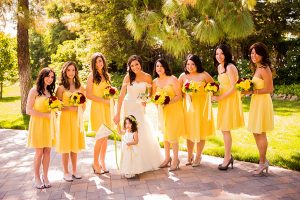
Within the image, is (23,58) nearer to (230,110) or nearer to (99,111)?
(99,111)

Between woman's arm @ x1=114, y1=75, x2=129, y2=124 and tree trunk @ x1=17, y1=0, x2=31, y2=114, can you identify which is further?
tree trunk @ x1=17, y1=0, x2=31, y2=114

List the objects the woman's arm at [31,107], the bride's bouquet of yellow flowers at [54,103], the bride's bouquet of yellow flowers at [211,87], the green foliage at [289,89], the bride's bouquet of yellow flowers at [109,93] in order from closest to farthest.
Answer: the bride's bouquet of yellow flowers at [54,103] → the woman's arm at [31,107] → the bride's bouquet of yellow flowers at [211,87] → the bride's bouquet of yellow flowers at [109,93] → the green foliage at [289,89]

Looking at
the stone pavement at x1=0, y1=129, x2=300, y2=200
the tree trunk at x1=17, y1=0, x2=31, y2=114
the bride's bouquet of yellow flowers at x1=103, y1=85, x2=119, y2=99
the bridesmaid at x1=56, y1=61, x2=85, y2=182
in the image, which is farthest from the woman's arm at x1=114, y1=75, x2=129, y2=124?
the tree trunk at x1=17, y1=0, x2=31, y2=114

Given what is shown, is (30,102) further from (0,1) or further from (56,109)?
(0,1)

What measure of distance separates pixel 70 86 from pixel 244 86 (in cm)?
267

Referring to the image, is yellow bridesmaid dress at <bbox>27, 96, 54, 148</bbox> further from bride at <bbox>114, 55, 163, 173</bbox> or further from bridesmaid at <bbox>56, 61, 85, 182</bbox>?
bride at <bbox>114, 55, 163, 173</bbox>

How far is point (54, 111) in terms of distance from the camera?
5.23 meters

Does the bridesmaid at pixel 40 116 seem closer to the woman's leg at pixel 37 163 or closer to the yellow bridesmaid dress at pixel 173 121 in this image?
the woman's leg at pixel 37 163

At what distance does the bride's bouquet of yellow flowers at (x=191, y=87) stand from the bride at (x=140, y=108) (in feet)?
2.22

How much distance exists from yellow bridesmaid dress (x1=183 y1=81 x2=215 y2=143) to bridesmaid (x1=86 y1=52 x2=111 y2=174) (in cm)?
133

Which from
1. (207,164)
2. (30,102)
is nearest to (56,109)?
(30,102)

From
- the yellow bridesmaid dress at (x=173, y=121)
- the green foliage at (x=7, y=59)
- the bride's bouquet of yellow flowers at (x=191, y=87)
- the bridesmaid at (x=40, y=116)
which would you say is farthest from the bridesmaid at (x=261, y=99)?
the green foliage at (x=7, y=59)

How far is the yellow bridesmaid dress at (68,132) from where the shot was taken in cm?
549

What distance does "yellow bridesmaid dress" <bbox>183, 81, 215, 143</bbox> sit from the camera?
5.89 metres
